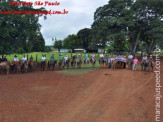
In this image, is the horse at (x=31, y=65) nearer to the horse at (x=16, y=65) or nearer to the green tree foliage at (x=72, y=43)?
the horse at (x=16, y=65)

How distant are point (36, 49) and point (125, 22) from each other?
15.5 meters

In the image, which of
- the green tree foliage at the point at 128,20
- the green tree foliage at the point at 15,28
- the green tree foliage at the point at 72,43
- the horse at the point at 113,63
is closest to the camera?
the green tree foliage at the point at 15,28

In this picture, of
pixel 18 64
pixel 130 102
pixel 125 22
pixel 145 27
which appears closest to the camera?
pixel 130 102

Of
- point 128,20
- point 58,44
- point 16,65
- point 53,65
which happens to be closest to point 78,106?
point 16,65

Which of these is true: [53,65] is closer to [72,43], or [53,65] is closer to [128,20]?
[128,20]

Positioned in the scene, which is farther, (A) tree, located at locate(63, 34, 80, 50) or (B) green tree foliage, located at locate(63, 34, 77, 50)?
(A) tree, located at locate(63, 34, 80, 50)

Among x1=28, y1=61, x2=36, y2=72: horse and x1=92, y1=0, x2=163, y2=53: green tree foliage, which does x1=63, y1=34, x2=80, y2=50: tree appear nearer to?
x1=92, y1=0, x2=163, y2=53: green tree foliage

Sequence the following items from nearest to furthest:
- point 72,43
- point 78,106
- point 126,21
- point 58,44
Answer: point 78,106 → point 126,21 → point 72,43 → point 58,44

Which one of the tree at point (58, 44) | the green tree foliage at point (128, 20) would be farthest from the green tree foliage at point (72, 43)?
the green tree foliage at point (128, 20)

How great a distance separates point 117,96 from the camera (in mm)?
8539

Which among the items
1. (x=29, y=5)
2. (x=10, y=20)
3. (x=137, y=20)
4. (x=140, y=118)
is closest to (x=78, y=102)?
(x=140, y=118)

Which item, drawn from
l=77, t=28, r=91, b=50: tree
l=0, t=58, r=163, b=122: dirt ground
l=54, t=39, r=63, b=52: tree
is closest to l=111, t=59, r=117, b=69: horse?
l=0, t=58, r=163, b=122: dirt ground

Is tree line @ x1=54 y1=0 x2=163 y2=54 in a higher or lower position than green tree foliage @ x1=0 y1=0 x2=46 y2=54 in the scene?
higher

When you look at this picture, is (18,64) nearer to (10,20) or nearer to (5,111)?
(10,20)
